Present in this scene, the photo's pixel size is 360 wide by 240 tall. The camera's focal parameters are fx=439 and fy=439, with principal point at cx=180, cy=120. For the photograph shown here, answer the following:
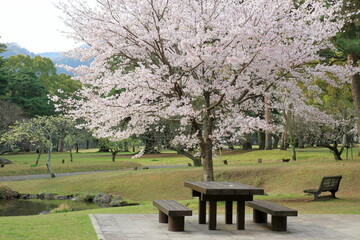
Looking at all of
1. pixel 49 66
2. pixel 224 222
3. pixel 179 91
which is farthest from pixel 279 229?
pixel 49 66

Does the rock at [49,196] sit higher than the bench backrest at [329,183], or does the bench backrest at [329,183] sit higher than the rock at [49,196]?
the bench backrest at [329,183]

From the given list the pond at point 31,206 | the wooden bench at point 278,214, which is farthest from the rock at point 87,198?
the wooden bench at point 278,214

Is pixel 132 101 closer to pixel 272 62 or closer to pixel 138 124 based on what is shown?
pixel 138 124

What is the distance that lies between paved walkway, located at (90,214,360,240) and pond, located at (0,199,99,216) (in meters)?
8.31

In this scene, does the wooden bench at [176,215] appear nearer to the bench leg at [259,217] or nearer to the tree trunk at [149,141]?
the bench leg at [259,217]

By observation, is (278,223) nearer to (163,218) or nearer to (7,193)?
(163,218)

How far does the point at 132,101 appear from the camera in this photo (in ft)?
44.5

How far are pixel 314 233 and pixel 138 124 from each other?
827 cm

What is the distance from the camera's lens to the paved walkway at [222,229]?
780cm

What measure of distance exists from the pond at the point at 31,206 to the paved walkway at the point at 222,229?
8306 mm

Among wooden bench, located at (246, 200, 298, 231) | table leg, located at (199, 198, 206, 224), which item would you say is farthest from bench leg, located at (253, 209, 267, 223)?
table leg, located at (199, 198, 206, 224)

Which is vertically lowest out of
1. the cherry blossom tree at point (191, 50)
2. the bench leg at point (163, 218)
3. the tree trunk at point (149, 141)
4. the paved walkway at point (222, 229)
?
the paved walkway at point (222, 229)

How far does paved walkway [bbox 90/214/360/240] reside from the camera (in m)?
7.80

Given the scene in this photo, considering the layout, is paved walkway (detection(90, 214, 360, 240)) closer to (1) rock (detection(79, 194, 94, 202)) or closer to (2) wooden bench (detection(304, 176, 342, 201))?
(2) wooden bench (detection(304, 176, 342, 201))
